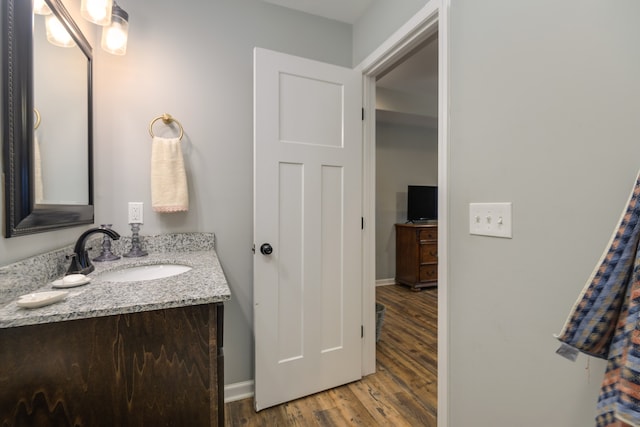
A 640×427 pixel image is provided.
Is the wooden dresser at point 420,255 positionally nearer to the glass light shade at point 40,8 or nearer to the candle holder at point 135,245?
the candle holder at point 135,245

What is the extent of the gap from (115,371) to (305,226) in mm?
1107

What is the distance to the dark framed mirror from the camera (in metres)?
0.82

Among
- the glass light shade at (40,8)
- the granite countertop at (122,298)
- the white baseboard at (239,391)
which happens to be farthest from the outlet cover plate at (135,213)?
the white baseboard at (239,391)

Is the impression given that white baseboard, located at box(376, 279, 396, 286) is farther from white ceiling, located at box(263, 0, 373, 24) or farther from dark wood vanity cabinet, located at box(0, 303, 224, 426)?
dark wood vanity cabinet, located at box(0, 303, 224, 426)

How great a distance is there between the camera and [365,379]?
1.89 meters

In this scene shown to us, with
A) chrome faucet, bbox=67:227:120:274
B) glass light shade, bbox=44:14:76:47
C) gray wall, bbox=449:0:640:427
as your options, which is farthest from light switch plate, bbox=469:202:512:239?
glass light shade, bbox=44:14:76:47

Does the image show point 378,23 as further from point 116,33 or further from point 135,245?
point 135,245

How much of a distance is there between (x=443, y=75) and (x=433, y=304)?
2828mm

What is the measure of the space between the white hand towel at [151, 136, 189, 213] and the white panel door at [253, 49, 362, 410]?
40cm

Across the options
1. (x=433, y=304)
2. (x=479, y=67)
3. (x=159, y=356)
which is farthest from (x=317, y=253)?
(x=433, y=304)

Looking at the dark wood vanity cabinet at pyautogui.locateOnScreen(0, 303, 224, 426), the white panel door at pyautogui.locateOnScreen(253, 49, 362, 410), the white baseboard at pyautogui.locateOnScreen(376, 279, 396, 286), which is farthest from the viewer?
the white baseboard at pyautogui.locateOnScreen(376, 279, 396, 286)

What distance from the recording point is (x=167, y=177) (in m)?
1.51

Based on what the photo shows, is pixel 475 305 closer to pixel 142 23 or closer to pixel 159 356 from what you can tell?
pixel 159 356

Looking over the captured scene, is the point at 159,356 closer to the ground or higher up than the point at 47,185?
closer to the ground
